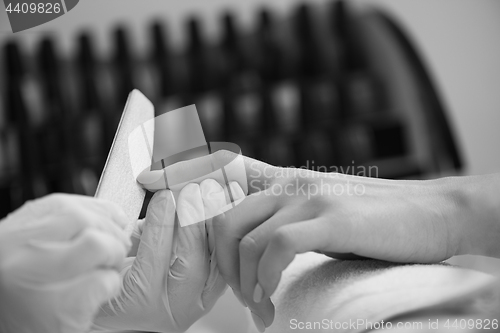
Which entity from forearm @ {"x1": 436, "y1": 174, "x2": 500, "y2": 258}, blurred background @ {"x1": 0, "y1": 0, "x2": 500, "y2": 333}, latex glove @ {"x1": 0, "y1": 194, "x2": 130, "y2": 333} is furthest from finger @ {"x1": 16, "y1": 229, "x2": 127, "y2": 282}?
blurred background @ {"x1": 0, "y1": 0, "x2": 500, "y2": 333}

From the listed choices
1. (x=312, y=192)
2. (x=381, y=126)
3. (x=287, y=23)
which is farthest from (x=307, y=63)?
(x=312, y=192)

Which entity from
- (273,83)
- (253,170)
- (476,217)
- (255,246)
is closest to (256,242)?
(255,246)

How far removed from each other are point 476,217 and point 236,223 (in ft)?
0.74

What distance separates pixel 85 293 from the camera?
324 millimetres

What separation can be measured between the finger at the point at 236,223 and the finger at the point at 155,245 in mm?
47

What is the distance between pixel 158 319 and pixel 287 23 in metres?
1.04

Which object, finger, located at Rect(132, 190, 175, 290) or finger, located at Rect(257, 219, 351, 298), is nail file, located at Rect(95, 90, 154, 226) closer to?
finger, located at Rect(132, 190, 175, 290)

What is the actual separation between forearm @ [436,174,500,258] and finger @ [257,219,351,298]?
12 cm

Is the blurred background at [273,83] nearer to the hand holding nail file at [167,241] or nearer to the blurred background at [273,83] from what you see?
the blurred background at [273,83]

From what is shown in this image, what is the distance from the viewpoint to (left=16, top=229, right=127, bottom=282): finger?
31 cm

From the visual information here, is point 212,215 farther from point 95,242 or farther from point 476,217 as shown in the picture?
point 476,217

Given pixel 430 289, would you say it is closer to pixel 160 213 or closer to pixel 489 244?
pixel 489 244

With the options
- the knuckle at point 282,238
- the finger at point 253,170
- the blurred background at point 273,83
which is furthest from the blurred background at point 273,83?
the knuckle at point 282,238

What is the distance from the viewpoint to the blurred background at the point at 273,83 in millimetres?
1205
